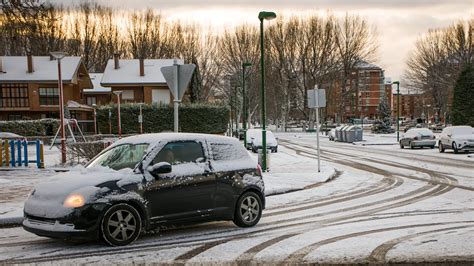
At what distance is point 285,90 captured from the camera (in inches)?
2886

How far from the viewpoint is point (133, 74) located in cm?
5781

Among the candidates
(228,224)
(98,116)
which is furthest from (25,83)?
(228,224)

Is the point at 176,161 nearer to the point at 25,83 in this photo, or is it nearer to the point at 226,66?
the point at 25,83

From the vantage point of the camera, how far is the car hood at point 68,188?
6785mm

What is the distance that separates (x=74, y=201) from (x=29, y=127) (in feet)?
133

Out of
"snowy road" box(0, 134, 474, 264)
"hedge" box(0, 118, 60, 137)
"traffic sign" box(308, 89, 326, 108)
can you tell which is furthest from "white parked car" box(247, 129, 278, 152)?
"hedge" box(0, 118, 60, 137)

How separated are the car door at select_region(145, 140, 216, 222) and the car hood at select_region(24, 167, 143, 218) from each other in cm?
40

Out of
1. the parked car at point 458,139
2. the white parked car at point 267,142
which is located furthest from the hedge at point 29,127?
the parked car at point 458,139

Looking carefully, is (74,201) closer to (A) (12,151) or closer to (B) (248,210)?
(B) (248,210)

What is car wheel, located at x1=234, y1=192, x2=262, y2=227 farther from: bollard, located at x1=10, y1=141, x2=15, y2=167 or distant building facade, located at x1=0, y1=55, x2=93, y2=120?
distant building facade, located at x1=0, y1=55, x2=93, y2=120

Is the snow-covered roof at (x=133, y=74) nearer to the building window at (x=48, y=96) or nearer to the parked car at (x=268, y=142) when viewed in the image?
the building window at (x=48, y=96)

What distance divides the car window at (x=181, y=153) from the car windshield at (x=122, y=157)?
29cm

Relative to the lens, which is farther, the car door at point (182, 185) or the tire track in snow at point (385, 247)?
the car door at point (182, 185)

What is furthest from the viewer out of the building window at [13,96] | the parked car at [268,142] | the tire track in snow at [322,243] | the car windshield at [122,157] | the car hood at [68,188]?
the building window at [13,96]
